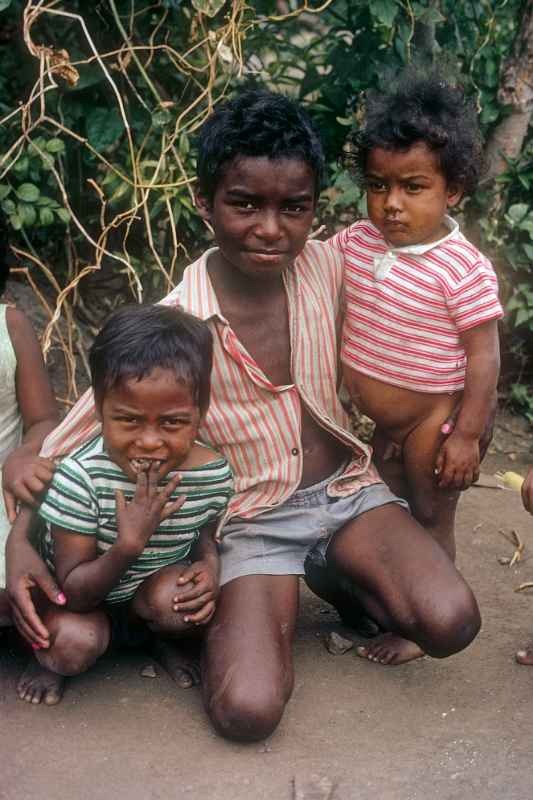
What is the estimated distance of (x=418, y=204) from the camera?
105 inches

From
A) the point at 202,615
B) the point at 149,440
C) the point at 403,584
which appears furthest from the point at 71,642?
the point at 403,584

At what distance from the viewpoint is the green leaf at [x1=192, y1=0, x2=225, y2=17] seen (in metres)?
3.36

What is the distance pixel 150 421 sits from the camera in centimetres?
235

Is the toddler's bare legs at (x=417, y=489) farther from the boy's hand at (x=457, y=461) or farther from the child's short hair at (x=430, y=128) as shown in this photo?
the child's short hair at (x=430, y=128)

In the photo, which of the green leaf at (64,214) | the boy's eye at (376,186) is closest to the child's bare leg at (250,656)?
the boy's eye at (376,186)

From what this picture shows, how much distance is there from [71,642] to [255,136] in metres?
1.27

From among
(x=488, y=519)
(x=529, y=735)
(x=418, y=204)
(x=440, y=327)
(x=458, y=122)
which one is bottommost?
(x=488, y=519)

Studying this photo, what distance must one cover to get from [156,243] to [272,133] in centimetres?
170

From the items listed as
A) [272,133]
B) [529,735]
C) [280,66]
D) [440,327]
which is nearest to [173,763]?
[529,735]

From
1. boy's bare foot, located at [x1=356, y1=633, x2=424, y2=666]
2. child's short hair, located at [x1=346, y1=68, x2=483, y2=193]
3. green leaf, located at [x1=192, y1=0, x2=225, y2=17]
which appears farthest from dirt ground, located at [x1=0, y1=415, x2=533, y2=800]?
green leaf, located at [x1=192, y1=0, x2=225, y2=17]

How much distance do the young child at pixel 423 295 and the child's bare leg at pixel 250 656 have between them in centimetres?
53

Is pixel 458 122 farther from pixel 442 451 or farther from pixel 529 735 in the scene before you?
pixel 529 735

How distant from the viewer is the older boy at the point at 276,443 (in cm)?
249

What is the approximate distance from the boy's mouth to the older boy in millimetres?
258
